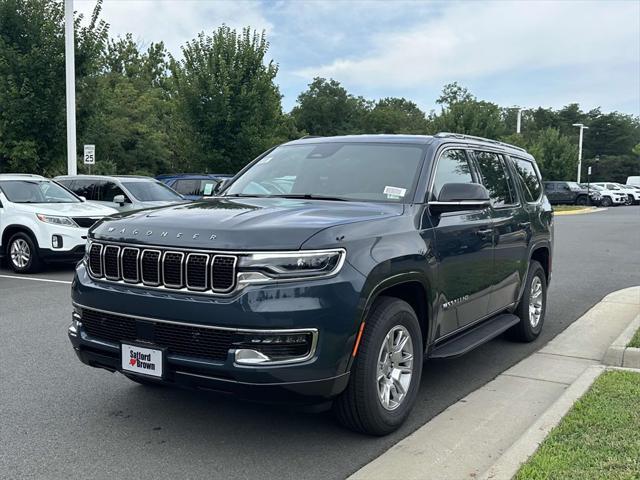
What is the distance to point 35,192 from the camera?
39.7 feet

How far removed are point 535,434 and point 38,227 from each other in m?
9.40

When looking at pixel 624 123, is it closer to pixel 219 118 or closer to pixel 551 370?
pixel 219 118

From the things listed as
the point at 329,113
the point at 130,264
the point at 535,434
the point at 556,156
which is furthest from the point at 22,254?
the point at 329,113

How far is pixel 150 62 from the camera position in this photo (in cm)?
5122

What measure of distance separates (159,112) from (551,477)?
38.8 metres

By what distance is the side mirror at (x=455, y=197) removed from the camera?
460 centimetres

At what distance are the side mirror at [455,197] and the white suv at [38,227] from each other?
25.8ft

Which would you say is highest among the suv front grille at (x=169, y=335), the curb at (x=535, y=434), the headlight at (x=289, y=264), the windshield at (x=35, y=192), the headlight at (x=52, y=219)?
the windshield at (x=35, y=192)

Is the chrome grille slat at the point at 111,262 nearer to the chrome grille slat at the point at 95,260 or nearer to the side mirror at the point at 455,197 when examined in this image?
the chrome grille slat at the point at 95,260

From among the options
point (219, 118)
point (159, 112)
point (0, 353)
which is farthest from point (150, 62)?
point (0, 353)

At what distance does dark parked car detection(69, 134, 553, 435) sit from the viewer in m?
3.54

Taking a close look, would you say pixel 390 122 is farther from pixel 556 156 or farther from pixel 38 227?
pixel 38 227

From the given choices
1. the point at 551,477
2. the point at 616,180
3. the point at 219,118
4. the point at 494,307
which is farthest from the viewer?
the point at 616,180

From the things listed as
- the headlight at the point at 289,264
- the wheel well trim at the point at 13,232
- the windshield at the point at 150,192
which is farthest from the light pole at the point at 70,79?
the headlight at the point at 289,264
